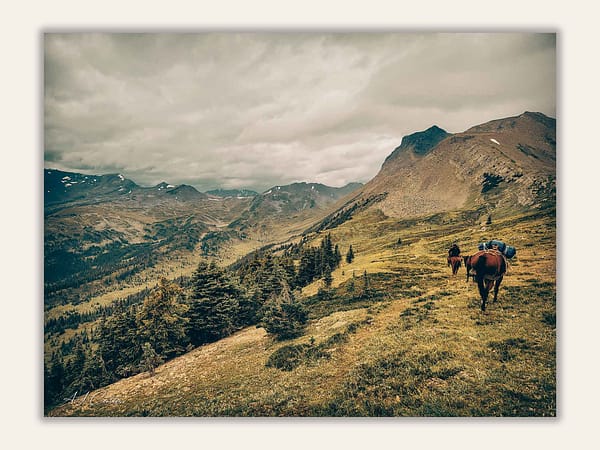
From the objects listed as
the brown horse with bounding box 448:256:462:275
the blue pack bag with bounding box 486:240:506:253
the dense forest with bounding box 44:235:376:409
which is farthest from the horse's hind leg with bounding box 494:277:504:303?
the dense forest with bounding box 44:235:376:409

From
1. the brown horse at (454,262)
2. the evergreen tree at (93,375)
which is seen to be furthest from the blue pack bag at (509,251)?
the evergreen tree at (93,375)

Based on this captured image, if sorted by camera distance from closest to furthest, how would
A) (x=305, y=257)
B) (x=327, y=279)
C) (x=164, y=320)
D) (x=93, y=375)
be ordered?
(x=93, y=375) → (x=327, y=279) → (x=164, y=320) → (x=305, y=257)

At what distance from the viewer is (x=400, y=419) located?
12312 millimetres

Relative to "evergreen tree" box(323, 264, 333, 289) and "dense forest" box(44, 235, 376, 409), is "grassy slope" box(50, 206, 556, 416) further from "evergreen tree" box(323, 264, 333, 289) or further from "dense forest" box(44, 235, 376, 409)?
"evergreen tree" box(323, 264, 333, 289)

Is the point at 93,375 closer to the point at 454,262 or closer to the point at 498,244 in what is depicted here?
the point at 454,262

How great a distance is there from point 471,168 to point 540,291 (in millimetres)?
52769

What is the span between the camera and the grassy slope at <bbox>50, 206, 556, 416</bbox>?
11648 millimetres

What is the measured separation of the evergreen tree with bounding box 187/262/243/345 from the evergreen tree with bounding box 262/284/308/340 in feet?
12.6

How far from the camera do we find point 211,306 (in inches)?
787

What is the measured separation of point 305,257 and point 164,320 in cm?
1230

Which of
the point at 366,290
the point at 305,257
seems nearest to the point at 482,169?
the point at 366,290

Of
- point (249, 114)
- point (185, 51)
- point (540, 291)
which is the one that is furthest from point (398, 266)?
point (185, 51)

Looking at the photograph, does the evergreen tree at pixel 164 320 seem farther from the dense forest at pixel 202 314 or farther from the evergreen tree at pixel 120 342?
the evergreen tree at pixel 120 342

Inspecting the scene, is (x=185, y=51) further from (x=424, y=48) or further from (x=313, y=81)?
(x=424, y=48)
